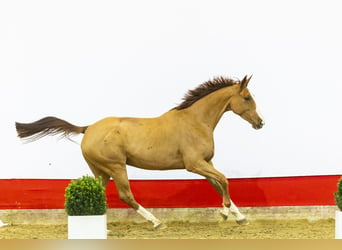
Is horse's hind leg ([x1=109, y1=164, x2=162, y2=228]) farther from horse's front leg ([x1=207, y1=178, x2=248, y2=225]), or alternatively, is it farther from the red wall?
horse's front leg ([x1=207, y1=178, x2=248, y2=225])

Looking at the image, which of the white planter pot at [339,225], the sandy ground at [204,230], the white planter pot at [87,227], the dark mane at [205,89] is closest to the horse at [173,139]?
the dark mane at [205,89]

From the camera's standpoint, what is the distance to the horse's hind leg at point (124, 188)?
3.69 meters

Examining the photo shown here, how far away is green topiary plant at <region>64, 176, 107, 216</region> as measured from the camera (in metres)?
3.36

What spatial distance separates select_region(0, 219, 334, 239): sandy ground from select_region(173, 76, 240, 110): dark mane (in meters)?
0.85

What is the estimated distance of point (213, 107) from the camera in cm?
377

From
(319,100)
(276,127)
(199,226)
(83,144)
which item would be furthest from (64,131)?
(319,100)

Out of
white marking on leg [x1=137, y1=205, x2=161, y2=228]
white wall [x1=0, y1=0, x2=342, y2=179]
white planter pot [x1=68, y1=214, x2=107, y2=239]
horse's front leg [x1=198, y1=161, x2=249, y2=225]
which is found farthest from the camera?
white wall [x1=0, y1=0, x2=342, y2=179]

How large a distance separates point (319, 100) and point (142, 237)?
1554 mm

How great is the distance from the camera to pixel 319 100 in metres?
3.94

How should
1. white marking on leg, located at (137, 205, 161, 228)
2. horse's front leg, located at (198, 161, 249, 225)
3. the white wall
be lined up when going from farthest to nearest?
the white wall
white marking on leg, located at (137, 205, 161, 228)
horse's front leg, located at (198, 161, 249, 225)

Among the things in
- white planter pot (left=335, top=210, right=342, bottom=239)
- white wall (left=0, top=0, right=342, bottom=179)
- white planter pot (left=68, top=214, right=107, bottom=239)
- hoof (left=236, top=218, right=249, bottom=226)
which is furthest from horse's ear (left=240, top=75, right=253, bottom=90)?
white planter pot (left=68, top=214, right=107, bottom=239)

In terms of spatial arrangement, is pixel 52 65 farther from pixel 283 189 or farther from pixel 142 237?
pixel 283 189

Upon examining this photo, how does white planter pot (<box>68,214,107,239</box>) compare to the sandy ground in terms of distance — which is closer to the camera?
white planter pot (<box>68,214,107,239</box>)

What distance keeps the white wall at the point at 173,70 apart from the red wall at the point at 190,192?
6cm
